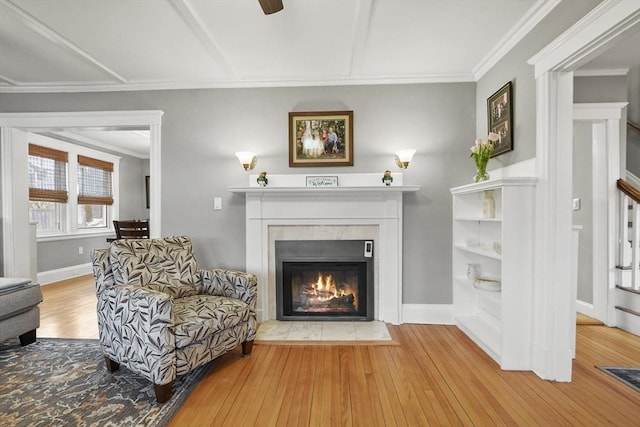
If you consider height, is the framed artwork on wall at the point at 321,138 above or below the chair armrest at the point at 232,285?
above

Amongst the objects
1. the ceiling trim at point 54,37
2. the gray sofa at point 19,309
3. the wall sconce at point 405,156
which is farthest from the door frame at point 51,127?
the wall sconce at point 405,156

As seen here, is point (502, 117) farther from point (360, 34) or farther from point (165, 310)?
point (165, 310)

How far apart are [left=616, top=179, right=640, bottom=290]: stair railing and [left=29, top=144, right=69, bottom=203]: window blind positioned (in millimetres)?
7227

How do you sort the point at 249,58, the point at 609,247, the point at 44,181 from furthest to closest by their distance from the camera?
the point at 44,181
the point at 609,247
the point at 249,58

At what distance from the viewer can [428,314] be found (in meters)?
2.97

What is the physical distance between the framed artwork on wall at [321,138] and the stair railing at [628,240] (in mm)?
2561

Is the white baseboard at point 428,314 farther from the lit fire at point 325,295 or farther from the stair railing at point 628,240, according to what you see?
the stair railing at point 628,240

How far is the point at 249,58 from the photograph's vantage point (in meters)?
2.59

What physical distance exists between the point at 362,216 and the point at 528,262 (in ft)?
4.55

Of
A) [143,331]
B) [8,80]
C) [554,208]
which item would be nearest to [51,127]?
[8,80]

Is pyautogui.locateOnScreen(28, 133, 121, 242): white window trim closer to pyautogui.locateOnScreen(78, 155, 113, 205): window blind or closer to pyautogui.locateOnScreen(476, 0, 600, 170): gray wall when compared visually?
pyautogui.locateOnScreen(78, 155, 113, 205): window blind

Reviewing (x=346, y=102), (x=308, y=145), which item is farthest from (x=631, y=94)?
(x=308, y=145)

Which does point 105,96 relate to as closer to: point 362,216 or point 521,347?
point 362,216

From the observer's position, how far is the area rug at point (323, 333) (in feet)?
8.32
